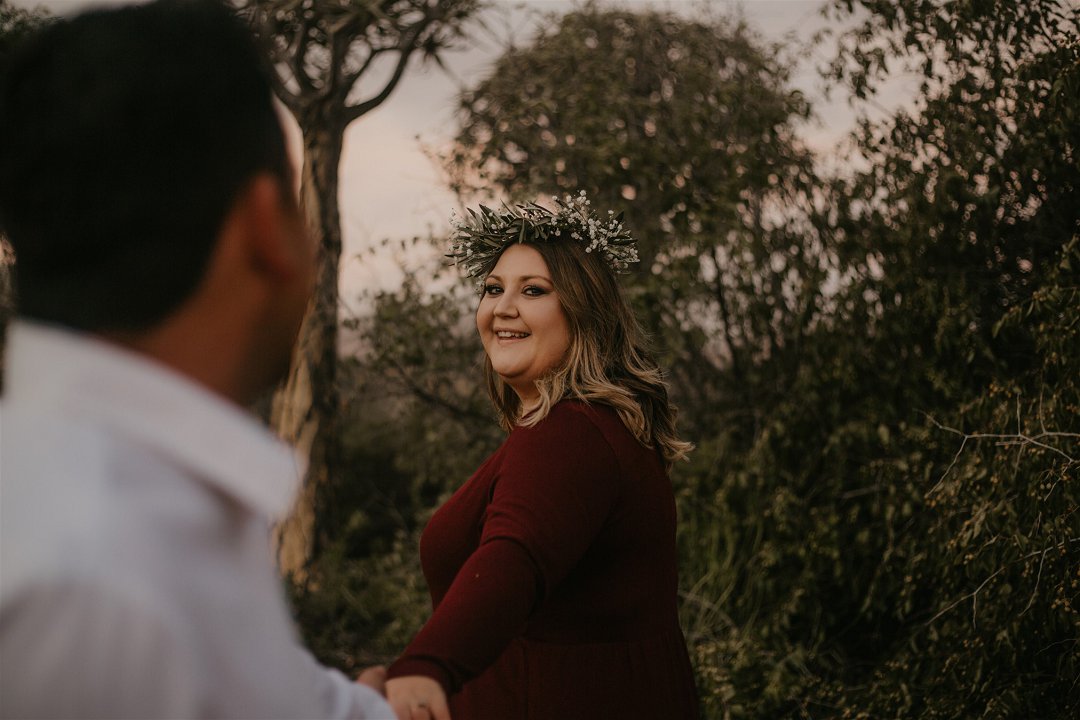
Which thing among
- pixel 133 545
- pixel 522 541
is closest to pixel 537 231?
pixel 522 541

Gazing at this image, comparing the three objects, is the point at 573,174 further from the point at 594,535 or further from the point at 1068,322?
the point at 594,535

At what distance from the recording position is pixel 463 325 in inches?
233

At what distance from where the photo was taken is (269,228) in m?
0.84

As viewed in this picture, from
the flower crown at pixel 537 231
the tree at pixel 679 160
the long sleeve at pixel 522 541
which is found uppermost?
the tree at pixel 679 160

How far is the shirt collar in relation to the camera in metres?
0.73

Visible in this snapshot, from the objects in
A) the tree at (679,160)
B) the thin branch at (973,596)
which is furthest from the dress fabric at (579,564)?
the tree at (679,160)

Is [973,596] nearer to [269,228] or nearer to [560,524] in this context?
[560,524]

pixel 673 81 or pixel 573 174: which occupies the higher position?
pixel 673 81

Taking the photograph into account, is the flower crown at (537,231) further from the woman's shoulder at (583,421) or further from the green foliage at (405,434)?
the green foliage at (405,434)

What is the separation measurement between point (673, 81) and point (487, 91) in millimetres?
1192

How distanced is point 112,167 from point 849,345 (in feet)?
13.5

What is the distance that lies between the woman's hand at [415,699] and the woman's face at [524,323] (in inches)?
37.3

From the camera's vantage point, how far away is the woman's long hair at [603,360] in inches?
84.5

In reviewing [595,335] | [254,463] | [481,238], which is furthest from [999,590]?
[254,463]
